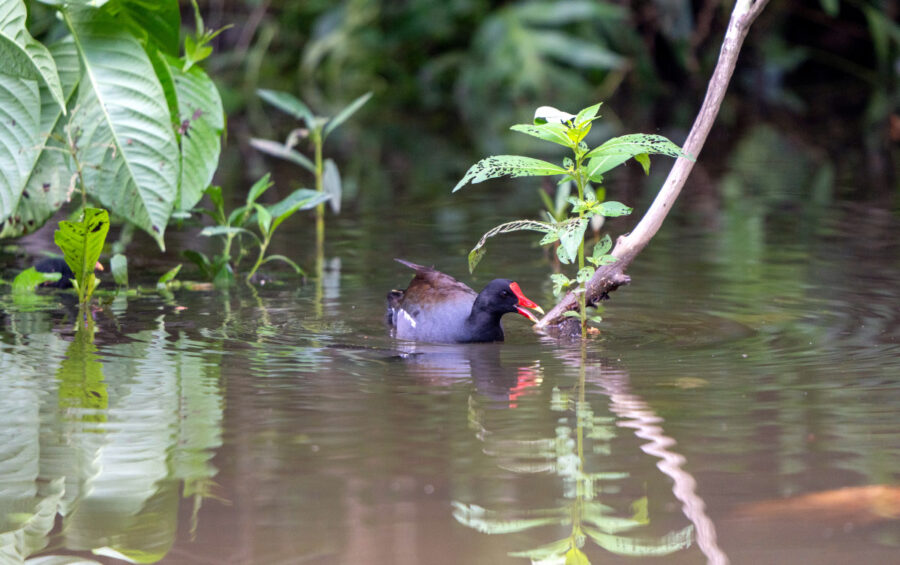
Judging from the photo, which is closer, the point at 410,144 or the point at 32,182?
the point at 32,182

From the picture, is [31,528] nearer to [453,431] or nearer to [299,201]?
[453,431]

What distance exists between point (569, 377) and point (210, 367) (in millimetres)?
1396

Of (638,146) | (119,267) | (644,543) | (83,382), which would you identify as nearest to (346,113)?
(119,267)

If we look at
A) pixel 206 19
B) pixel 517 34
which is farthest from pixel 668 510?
pixel 206 19

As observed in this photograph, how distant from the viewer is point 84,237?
5512mm

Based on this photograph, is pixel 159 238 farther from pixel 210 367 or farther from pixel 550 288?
pixel 550 288

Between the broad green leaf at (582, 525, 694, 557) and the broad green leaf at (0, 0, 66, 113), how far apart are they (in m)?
3.54

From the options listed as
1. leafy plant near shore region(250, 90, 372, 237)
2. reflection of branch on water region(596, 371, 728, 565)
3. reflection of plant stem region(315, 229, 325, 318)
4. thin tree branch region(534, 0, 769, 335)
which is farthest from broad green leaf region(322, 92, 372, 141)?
reflection of branch on water region(596, 371, 728, 565)

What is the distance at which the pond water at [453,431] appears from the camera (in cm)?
313

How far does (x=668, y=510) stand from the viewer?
3.26 m

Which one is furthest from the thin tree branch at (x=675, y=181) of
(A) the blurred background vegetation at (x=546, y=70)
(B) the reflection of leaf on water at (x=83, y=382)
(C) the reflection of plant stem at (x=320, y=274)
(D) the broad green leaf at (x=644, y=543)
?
(A) the blurred background vegetation at (x=546, y=70)

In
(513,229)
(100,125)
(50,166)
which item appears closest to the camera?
(513,229)

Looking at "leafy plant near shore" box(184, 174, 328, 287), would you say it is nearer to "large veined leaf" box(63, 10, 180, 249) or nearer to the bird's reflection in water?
"large veined leaf" box(63, 10, 180, 249)

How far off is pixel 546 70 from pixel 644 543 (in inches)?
567
